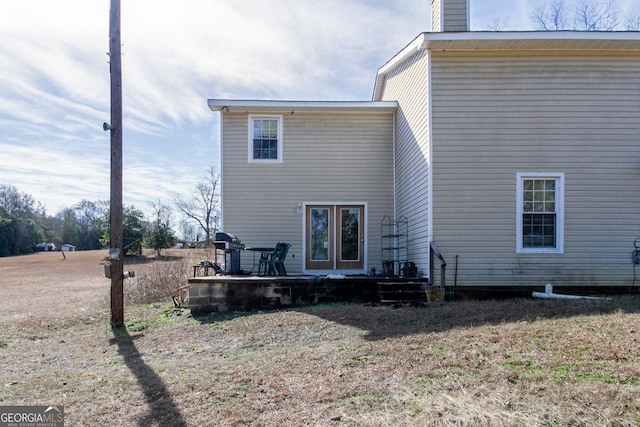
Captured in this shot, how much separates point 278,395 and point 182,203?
108ft

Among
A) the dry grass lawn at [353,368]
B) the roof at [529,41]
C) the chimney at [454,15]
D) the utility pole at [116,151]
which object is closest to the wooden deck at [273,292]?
the dry grass lawn at [353,368]

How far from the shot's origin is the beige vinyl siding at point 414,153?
320 inches

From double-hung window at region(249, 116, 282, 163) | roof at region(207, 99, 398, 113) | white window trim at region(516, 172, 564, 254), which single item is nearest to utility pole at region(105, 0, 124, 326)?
roof at region(207, 99, 398, 113)

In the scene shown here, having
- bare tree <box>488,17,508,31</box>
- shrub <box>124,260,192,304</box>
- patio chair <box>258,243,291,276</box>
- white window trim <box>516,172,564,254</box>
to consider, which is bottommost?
shrub <box>124,260,192,304</box>

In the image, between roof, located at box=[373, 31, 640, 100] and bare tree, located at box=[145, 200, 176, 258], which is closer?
roof, located at box=[373, 31, 640, 100]

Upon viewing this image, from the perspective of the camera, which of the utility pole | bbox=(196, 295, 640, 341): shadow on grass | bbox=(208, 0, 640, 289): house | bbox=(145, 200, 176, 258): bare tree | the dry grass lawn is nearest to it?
the dry grass lawn

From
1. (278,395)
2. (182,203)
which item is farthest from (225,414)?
(182,203)

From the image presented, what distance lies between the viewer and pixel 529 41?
767cm

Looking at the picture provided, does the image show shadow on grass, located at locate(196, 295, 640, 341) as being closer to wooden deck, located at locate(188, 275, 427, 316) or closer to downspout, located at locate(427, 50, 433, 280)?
wooden deck, located at locate(188, 275, 427, 316)

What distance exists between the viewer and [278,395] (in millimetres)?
3602

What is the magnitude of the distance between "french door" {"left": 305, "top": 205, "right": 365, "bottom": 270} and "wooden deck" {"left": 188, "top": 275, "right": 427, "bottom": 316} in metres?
2.29

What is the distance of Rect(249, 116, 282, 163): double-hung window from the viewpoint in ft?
34.2

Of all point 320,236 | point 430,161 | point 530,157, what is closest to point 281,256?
point 320,236

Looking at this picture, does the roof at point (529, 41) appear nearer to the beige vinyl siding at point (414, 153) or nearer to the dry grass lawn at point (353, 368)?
the beige vinyl siding at point (414, 153)
